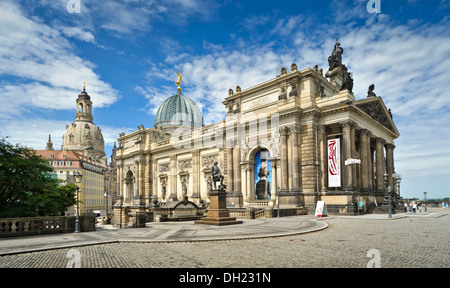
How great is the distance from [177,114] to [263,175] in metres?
43.3

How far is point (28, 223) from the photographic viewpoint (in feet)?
54.0

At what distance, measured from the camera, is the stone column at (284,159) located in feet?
116

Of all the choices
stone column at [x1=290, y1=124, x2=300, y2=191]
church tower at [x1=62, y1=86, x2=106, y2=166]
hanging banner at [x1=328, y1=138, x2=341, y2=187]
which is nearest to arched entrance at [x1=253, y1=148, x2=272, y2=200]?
stone column at [x1=290, y1=124, x2=300, y2=191]

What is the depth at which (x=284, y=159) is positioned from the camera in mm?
35844

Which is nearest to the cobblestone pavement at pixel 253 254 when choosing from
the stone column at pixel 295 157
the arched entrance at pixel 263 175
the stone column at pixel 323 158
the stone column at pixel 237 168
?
the stone column at pixel 295 157

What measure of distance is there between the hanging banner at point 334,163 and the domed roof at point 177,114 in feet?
158

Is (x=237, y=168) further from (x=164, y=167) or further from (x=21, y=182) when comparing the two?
(x=21, y=182)

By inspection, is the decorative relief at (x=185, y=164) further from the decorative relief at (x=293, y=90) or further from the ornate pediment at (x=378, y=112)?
the ornate pediment at (x=378, y=112)

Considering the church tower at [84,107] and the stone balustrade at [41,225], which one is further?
the church tower at [84,107]

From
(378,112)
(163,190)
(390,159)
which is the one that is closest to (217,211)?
(378,112)

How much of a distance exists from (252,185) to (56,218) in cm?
2633

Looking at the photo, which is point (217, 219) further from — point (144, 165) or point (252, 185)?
point (144, 165)

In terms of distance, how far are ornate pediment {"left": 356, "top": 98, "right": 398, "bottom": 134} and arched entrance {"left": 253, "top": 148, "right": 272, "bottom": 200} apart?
12177 millimetres

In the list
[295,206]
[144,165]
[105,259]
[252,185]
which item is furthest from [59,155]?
[105,259]
